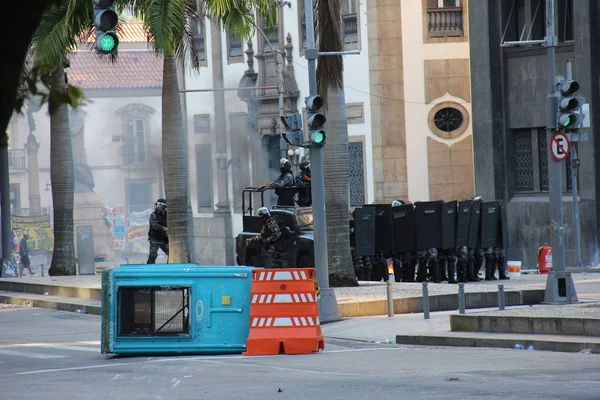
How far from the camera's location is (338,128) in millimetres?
22844

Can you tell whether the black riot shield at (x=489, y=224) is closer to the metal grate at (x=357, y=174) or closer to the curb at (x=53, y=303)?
the curb at (x=53, y=303)

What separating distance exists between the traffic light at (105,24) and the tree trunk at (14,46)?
31.0ft

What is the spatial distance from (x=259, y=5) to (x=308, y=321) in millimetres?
12614

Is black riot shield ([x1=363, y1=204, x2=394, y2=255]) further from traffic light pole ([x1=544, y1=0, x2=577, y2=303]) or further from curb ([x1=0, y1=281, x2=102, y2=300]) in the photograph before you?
traffic light pole ([x1=544, y1=0, x2=577, y2=303])

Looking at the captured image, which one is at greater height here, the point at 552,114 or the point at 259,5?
the point at 259,5

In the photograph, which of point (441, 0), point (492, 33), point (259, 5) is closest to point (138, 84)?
point (441, 0)

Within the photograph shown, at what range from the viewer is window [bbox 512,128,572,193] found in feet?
114

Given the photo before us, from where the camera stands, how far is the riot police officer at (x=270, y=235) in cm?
2430

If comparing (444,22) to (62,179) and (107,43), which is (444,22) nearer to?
(62,179)

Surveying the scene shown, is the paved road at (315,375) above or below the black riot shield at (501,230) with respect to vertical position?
below

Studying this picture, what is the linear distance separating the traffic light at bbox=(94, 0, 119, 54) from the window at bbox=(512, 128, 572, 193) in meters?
21.8

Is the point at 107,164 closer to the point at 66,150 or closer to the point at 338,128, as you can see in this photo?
the point at 66,150

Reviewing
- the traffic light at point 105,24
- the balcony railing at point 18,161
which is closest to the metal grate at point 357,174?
the traffic light at point 105,24

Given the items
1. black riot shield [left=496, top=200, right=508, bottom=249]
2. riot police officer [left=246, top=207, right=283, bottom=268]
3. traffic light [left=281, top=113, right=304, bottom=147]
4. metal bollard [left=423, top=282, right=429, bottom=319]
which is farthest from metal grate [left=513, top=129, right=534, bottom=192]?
metal bollard [left=423, top=282, right=429, bottom=319]
